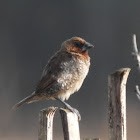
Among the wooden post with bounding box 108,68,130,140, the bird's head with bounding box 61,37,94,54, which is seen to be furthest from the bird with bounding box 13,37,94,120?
the wooden post with bounding box 108,68,130,140

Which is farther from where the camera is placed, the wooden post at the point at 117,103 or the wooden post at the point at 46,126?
the wooden post at the point at 46,126

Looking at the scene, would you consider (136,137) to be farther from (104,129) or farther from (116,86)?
(116,86)

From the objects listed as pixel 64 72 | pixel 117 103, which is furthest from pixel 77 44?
pixel 117 103

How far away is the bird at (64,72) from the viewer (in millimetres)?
5367

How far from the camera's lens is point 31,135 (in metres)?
8.85

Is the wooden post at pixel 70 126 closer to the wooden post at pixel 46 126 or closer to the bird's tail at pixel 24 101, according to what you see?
the wooden post at pixel 46 126

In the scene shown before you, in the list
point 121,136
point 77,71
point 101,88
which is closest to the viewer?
point 121,136

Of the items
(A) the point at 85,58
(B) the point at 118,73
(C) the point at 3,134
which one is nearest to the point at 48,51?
(C) the point at 3,134

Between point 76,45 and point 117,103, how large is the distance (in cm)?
143

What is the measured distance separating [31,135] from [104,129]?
789mm

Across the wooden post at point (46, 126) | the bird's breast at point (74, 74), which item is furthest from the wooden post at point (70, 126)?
the bird's breast at point (74, 74)

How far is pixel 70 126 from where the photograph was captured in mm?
4098

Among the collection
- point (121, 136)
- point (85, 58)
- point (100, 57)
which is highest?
point (100, 57)

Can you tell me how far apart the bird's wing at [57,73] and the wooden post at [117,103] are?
1.34 meters
